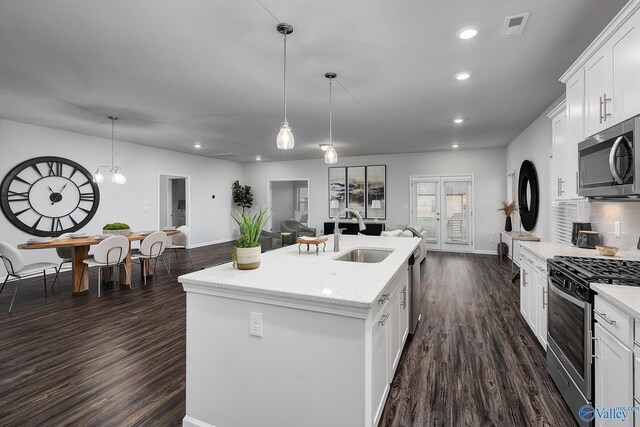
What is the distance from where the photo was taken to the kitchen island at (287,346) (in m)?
1.44

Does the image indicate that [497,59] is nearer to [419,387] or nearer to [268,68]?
[268,68]

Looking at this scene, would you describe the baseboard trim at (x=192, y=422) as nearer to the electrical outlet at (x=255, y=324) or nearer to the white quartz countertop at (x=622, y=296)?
the electrical outlet at (x=255, y=324)

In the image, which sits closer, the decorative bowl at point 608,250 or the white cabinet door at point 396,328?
the white cabinet door at point 396,328

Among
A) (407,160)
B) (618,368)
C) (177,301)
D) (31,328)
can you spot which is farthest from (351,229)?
(618,368)

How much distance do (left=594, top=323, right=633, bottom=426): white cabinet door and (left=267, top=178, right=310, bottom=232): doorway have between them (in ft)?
32.7

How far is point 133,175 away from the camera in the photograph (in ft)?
23.2

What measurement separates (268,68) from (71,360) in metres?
3.16

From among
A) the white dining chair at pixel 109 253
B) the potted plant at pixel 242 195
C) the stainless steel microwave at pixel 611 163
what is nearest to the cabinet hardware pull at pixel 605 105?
the stainless steel microwave at pixel 611 163

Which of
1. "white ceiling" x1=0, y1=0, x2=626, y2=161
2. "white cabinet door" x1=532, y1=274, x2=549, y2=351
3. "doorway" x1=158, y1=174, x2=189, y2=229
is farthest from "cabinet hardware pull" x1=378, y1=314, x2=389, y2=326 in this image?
"doorway" x1=158, y1=174, x2=189, y2=229

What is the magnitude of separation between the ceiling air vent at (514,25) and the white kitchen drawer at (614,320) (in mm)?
1984

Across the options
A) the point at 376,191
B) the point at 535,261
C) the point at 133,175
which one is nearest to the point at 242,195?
the point at 133,175

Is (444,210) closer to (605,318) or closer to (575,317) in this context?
(575,317)

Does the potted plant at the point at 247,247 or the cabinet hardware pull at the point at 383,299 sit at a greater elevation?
the potted plant at the point at 247,247

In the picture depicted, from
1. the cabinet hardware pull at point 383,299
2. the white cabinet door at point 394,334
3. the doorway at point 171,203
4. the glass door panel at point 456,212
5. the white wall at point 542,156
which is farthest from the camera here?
the doorway at point 171,203
